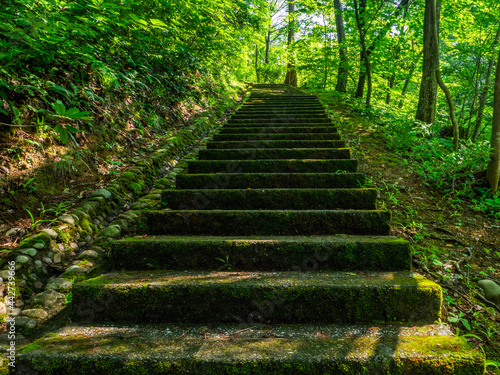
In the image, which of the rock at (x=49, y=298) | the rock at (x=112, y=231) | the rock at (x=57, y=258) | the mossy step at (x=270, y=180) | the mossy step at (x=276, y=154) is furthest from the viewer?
the mossy step at (x=276, y=154)

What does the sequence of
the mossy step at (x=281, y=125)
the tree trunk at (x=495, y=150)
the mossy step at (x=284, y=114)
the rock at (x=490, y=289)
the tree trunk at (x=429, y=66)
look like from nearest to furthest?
the rock at (x=490, y=289)
the tree trunk at (x=495, y=150)
the mossy step at (x=281, y=125)
the tree trunk at (x=429, y=66)
the mossy step at (x=284, y=114)

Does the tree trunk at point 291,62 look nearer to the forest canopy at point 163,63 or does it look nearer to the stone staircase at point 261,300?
the forest canopy at point 163,63

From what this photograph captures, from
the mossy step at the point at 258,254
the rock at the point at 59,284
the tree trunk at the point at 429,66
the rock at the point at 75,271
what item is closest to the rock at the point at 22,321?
the rock at the point at 59,284

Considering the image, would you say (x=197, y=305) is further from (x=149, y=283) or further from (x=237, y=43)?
(x=237, y=43)

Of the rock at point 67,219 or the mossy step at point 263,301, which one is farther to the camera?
the rock at point 67,219

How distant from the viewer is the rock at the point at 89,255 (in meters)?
2.02

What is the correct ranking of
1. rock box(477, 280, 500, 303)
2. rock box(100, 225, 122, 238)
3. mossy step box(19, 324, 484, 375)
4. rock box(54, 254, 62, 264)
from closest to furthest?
mossy step box(19, 324, 484, 375) → rock box(477, 280, 500, 303) → rock box(54, 254, 62, 264) → rock box(100, 225, 122, 238)

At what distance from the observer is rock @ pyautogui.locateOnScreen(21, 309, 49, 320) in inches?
62.6

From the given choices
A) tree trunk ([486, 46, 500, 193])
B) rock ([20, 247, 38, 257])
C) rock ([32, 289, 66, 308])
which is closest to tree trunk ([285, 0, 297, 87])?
tree trunk ([486, 46, 500, 193])

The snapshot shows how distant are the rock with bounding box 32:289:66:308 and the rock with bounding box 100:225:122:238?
593 millimetres

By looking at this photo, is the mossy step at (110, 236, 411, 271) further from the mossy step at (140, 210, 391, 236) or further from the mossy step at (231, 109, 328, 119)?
the mossy step at (231, 109, 328, 119)

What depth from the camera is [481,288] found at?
1877 mm

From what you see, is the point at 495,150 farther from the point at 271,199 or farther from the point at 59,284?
the point at 59,284

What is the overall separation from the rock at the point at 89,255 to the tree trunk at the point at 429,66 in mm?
5958
